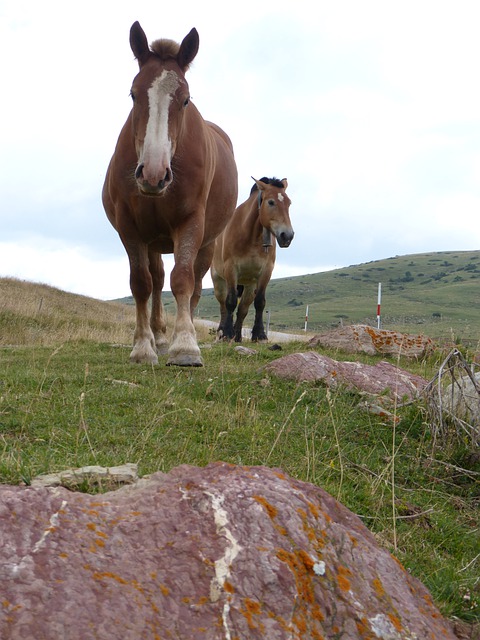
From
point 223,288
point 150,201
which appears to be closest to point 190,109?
point 150,201

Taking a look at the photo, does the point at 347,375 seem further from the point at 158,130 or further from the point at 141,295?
the point at 158,130

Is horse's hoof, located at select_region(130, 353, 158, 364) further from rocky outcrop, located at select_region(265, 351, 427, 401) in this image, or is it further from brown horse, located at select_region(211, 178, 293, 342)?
brown horse, located at select_region(211, 178, 293, 342)

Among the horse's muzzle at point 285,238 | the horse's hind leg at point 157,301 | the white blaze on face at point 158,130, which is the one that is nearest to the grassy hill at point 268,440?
the horse's hind leg at point 157,301

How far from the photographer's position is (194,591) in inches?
68.7

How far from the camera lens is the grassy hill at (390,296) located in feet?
160

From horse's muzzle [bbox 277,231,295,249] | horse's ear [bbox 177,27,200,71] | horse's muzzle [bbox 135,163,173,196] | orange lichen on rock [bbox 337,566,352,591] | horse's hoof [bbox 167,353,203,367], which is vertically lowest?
orange lichen on rock [bbox 337,566,352,591]

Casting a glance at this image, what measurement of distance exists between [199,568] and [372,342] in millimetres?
8210

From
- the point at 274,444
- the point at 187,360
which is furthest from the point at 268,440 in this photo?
the point at 187,360

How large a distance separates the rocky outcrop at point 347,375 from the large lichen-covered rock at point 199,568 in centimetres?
348

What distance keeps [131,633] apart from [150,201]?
5.16m

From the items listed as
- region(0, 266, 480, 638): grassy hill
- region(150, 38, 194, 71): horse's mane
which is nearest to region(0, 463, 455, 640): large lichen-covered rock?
region(0, 266, 480, 638): grassy hill

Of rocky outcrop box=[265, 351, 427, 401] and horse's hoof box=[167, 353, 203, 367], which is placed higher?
horse's hoof box=[167, 353, 203, 367]

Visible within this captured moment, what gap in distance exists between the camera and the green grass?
3061 millimetres

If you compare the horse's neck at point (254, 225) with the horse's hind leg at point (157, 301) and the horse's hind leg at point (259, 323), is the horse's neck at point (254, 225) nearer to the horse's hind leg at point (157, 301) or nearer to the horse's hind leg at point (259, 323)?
the horse's hind leg at point (259, 323)
